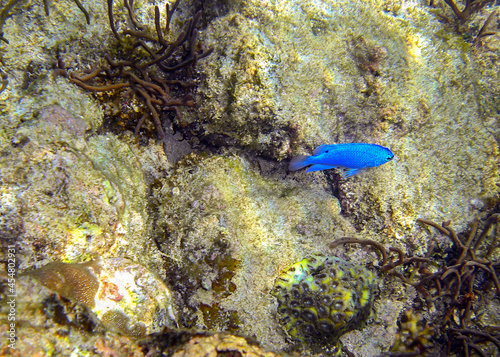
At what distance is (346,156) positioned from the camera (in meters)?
2.46

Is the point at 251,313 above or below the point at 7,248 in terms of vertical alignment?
below

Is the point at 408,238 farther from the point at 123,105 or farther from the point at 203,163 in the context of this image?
the point at 123,105

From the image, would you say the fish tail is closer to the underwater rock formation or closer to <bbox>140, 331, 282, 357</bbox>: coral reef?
<bbox>140, 331, 282, 357</bbox>: coral reef

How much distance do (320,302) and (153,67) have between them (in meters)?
3.27

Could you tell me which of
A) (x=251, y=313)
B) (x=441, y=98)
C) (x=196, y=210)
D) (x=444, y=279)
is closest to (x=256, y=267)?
(x=251, y=313)

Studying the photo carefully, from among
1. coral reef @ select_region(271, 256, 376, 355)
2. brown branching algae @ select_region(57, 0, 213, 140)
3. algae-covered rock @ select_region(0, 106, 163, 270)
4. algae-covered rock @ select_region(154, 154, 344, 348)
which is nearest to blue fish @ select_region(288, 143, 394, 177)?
A: algae-covered rock @ select_region(154, 154, 344, 348)

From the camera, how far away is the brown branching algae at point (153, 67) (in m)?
2.71

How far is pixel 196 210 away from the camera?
8.53ft

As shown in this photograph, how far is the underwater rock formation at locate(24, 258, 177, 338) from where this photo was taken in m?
1.82

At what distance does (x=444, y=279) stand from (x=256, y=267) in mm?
2371

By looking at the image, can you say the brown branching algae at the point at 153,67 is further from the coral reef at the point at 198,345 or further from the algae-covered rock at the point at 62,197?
the coral reef at the point at 198,345

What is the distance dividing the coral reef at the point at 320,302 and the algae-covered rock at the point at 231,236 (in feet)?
0.44

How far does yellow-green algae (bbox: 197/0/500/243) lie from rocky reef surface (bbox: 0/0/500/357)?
20mm

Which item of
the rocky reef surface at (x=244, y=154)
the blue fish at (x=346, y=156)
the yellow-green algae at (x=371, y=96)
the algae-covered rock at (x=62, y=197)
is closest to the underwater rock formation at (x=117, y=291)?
the rocky reef surface at (x=244, y=154)
